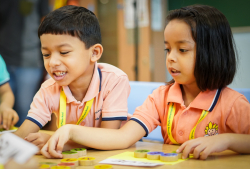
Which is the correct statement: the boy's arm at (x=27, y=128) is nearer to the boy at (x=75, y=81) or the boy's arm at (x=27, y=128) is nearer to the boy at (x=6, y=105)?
the boy at (x=75, y=81)

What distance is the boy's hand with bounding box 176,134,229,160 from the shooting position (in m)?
0.84

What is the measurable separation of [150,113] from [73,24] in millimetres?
466

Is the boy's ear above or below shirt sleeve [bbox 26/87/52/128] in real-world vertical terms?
above

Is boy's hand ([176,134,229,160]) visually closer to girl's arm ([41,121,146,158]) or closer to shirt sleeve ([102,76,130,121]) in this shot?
girl's arm ([41,121,146,158])

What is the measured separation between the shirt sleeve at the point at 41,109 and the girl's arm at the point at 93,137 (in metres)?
0.26

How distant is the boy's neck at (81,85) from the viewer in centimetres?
123

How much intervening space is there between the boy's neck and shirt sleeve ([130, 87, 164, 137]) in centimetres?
26

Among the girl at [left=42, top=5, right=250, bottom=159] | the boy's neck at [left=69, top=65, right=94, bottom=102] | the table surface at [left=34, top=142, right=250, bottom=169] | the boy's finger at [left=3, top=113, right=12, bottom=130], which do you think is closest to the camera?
the table surface at [left=34, top=142, right=250, bottom=169]

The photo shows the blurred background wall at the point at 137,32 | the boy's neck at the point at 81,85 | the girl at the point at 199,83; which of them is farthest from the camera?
the blurred background wall at the point at 137,32

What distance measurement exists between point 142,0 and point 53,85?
3839mm

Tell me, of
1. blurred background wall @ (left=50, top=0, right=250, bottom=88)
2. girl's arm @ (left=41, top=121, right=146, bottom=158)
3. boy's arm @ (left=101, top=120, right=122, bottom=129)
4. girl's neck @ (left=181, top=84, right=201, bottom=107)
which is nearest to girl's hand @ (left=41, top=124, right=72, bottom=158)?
girl's arm @ (left=41, top=121, right=146, bottom=158)

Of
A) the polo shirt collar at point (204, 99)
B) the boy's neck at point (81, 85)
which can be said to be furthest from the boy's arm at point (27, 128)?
the polo shirt collar at point (204, 99)

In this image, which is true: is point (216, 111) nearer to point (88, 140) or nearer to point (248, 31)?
point (88, 140)

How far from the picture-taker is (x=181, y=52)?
1.02 meters
